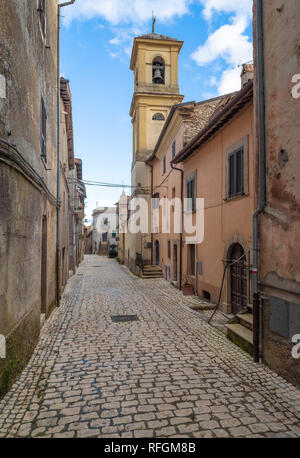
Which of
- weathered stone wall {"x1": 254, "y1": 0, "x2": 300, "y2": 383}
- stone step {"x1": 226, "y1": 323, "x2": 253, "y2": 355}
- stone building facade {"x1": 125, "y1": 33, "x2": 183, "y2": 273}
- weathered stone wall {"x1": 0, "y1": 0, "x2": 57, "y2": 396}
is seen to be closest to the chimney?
weathered stone wall {"x1": 254, "y1": 0, "x2": 300, "y2": 383}

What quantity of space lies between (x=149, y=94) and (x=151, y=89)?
1.61 feet

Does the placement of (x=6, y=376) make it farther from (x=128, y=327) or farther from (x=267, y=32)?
(x=267, y=32)

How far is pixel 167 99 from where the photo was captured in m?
23.0

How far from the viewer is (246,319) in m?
6.91

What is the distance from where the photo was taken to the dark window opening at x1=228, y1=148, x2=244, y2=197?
8.70 metres

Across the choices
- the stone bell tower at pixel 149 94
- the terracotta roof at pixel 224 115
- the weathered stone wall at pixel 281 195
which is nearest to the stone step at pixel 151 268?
the stone bell tower at pixel 149 94

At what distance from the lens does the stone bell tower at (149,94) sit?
2267cm

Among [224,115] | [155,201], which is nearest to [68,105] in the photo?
[224,115]

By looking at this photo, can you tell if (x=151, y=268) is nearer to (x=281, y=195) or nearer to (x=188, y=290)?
(x=188, y=290)

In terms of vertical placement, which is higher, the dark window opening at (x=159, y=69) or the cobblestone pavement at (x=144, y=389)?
the dark window opening at (x=159, y=69)

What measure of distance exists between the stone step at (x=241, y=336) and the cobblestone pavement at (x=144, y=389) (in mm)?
174

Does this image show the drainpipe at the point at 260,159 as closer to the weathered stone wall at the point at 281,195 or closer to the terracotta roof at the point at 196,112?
the weathered stone wall at the point at 281,195

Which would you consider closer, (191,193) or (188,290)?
(188,290)

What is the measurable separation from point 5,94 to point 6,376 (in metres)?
4.03
